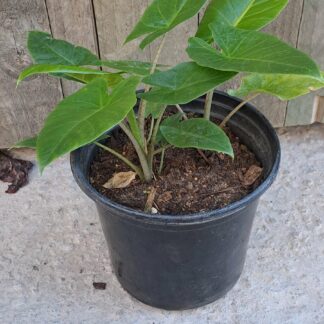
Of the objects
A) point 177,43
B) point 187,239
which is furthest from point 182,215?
point 177,43

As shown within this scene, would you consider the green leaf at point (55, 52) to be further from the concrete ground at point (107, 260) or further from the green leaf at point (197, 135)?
the concrete ground at point (107, 260)

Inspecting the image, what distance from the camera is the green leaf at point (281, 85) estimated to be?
104 cm

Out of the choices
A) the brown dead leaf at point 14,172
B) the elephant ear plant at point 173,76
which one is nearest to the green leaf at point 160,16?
the elephant ear plant at point 173,76

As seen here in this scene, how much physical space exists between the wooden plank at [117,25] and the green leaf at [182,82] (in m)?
0.49

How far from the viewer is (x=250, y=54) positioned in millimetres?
903

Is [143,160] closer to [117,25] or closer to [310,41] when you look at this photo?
[117,25]

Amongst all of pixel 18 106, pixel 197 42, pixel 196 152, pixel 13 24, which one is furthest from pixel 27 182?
pixel 197 42

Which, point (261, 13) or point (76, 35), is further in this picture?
point (76, 35)

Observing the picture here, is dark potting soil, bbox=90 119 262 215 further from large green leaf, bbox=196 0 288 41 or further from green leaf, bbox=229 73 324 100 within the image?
large green leaf, bbox=196 0 288 41

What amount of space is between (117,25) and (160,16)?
16.1 inches

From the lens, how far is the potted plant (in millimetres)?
879

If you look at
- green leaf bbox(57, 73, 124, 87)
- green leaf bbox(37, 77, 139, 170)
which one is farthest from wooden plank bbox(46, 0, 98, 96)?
green leaf bbox(37, 77, 139, 170)

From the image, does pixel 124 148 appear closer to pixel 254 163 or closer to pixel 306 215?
pixel 254 163

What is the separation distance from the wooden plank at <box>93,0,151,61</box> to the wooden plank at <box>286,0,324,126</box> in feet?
1.46
